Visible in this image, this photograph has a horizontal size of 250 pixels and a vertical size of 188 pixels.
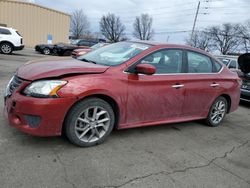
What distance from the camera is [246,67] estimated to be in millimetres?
7992

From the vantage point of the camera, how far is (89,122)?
362cm

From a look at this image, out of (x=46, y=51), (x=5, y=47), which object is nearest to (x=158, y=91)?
(x=5, y=47)

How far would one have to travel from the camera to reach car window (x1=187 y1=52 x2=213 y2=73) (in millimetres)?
Result: 4730

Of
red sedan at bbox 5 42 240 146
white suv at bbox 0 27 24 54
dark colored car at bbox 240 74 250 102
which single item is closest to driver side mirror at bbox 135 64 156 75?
red sedan at bbox 5 42 240 146

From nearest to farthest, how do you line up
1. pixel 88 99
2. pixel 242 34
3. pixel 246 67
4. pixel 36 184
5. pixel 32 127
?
pixel 36 184, pixel 32 127, pixel 88 99, pixel 246 67, pixel 242 34

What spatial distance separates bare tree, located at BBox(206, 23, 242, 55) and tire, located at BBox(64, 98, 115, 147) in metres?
63.2

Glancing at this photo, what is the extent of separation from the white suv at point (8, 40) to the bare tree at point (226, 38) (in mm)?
54214

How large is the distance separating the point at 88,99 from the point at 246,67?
20.4ft

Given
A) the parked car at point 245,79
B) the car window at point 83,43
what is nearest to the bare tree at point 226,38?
the car window at point 83,43

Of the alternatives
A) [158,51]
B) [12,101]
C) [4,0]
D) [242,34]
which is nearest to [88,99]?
[12,101]

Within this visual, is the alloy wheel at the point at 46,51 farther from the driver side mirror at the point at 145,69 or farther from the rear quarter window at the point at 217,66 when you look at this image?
the driver side mirror at the point at 145,69

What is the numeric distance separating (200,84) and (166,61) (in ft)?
2.79

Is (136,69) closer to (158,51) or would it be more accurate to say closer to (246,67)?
(158,51)

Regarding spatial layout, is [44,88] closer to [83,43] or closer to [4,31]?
[4,31]
